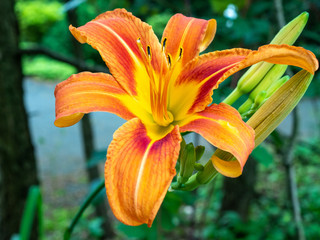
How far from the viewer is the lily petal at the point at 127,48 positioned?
0.76 meters

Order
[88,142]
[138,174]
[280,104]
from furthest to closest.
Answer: [88,142] < [280,104] < [138,174]

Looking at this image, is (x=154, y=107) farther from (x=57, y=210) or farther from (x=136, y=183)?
(x=57, y=210)

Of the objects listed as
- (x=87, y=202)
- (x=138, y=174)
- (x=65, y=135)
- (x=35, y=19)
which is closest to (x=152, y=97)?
(x=138, y=174)

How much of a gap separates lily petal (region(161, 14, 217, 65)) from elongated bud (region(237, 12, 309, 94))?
14 centimetres

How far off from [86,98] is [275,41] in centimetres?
43

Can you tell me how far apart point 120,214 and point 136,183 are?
0.18ft

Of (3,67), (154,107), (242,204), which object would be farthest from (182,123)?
(242,204)

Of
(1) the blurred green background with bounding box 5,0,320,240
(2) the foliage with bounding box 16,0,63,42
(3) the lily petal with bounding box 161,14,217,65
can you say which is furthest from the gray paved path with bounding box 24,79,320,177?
(3) the lily petal with bounding box 161,14,217,65

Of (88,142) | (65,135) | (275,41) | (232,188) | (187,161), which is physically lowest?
(65,135)

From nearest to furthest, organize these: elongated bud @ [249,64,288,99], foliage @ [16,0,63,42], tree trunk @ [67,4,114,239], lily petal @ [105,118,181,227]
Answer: lily petal @ [105,118,181,227]
elongated bud @ [249,64,288,99]
tree trunk @ [67,4,114,239]
foliage @ [16,0,63,42]

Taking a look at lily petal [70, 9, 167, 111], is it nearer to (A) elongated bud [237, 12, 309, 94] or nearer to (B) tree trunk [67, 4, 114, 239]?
(A) elongated bud [237, 12, 309, 94]

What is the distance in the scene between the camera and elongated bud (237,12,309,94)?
0.75 m

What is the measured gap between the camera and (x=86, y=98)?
0.72 m

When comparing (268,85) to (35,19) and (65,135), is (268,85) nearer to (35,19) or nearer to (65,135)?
(65,135)
